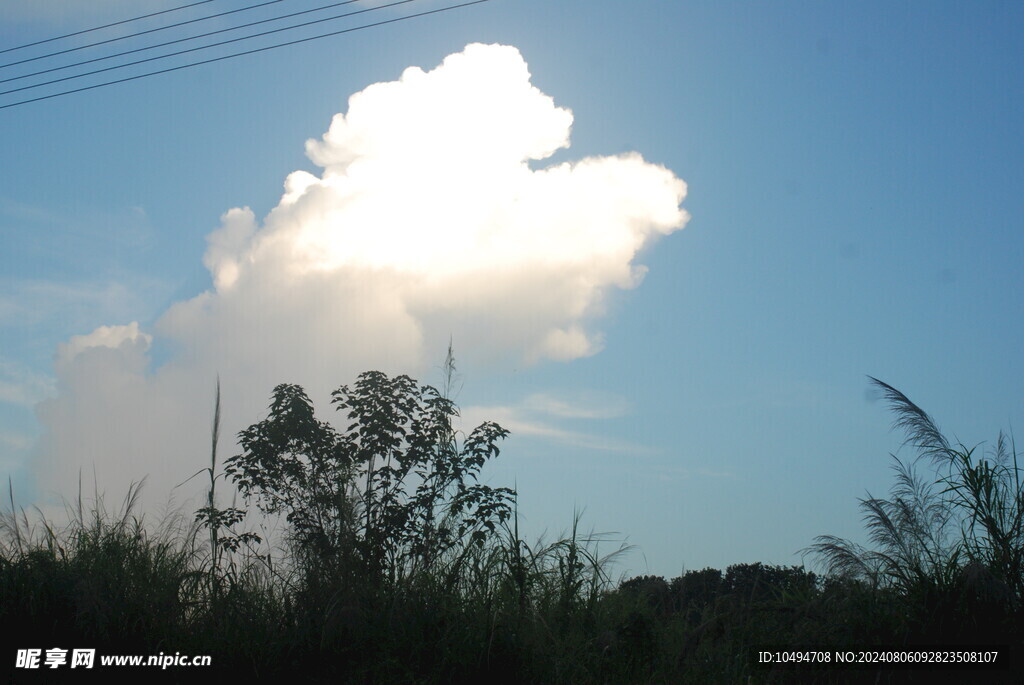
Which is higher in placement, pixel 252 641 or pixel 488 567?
pixel 488 567

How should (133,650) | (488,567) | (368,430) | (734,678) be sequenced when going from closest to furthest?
(734,678) → (133,650) → (488,567) → (368,430)

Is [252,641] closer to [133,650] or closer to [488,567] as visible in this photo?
[133,650]

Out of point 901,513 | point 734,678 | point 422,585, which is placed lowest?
point 734,678

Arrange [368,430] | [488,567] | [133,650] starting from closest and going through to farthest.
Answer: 1. [133,650]
2. [488,567]
3. [368,430]

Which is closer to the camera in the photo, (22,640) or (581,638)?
(581,638)

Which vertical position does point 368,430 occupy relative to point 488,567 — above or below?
above

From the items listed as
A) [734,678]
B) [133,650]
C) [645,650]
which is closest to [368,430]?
[133,650]

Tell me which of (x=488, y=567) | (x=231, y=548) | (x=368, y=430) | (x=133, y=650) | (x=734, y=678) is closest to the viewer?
(x=734, y=678)

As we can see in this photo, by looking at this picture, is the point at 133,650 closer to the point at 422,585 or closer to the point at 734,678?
the point at 422,585

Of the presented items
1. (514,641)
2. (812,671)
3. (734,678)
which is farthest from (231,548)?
(812,671)

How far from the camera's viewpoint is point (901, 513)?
309 inches

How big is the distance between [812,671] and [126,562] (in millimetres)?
5829

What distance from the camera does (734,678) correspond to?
21.0 ft

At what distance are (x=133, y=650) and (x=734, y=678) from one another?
4624 millimetres
